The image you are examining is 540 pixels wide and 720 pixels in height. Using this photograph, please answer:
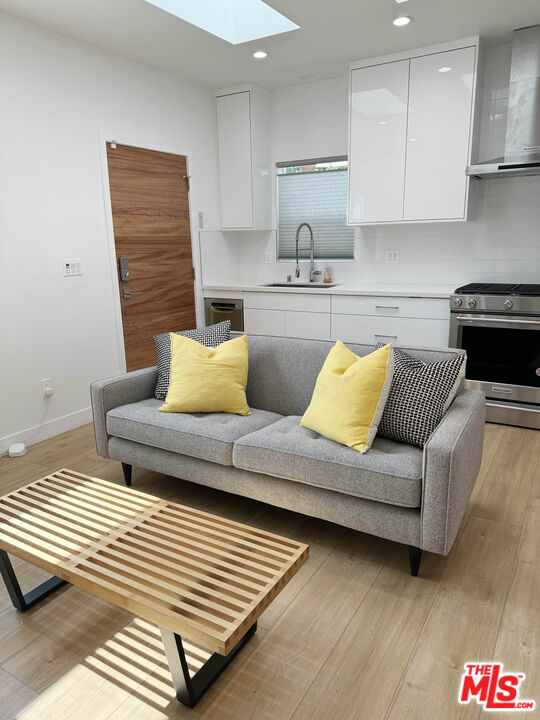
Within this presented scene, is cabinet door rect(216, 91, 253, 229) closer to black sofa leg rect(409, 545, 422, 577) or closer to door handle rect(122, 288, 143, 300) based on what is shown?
door handle rect(122, 288, 143, 300)

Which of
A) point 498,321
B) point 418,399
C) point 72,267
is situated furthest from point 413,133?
point 72,267

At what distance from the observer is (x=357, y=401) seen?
2127 millimetres

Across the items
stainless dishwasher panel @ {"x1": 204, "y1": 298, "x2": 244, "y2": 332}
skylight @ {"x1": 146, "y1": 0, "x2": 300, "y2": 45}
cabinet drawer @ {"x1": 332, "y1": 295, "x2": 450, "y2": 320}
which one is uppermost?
skylight @ {"x1": 146, "y1": 0, "x2": 300, "y2": 45}

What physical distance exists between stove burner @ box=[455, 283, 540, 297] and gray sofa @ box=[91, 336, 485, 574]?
139 cm

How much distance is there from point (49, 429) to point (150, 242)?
1.72 m

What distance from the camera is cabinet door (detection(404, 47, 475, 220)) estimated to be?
3.66 m

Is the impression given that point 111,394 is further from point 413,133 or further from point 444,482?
point 413,133

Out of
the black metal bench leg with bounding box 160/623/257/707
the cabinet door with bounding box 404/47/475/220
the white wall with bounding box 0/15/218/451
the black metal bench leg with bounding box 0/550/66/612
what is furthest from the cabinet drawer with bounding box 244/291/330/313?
the black metal bench leg with bounding box 160/623/257/707

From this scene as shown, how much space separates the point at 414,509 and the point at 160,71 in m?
3.98

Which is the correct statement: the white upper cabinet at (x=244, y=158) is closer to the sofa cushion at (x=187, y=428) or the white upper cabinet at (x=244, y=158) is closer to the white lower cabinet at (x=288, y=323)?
the white lower cabinet at (x=288, y=323)

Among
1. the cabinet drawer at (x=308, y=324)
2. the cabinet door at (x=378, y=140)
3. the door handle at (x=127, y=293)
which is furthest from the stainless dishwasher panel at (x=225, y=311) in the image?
the cabinet door at (x=378, y=140)

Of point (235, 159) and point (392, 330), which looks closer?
point (392, 330)

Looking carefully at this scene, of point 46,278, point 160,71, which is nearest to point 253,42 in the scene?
point 160,71

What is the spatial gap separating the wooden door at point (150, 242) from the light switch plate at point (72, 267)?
14.7 inches
